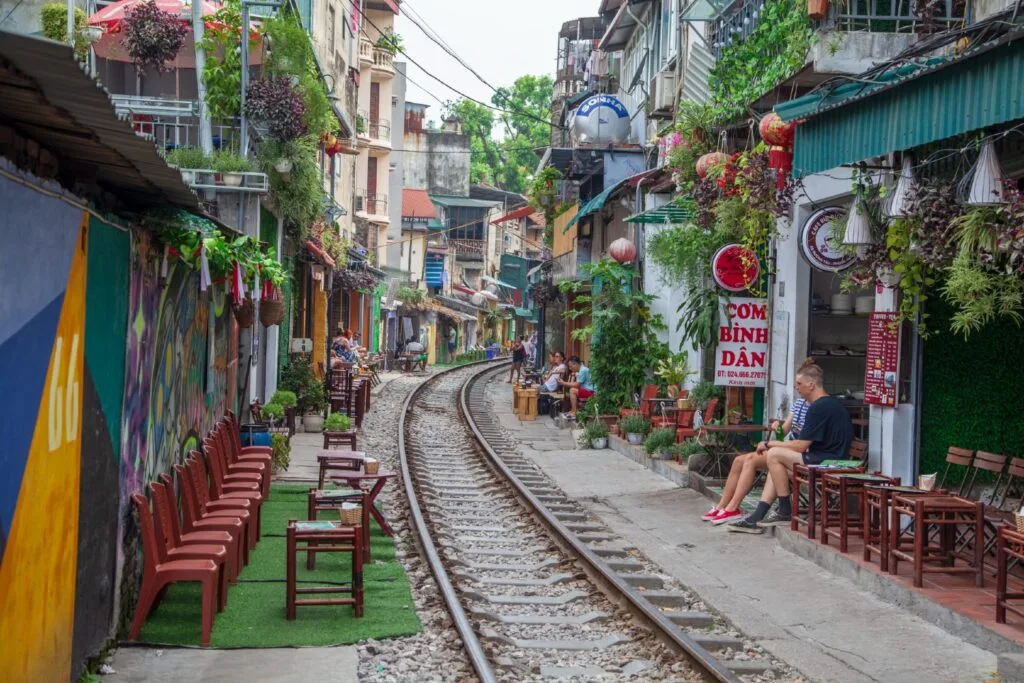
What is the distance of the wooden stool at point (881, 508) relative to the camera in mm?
9914

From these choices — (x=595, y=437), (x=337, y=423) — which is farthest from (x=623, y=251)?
(x=337, y=423)

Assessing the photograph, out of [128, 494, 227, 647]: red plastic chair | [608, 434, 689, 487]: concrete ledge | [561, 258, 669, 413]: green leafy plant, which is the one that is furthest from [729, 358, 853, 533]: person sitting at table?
[561, 258, 669, 413]: green leafy plant

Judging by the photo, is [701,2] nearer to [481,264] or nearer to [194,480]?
[194,480]

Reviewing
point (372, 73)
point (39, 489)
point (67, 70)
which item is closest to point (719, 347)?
point (39, 489)

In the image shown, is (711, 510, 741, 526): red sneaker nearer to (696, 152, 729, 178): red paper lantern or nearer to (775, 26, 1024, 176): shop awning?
(775, 26, 1024, 176): shop awning

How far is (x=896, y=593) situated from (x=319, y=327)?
74.1 ft

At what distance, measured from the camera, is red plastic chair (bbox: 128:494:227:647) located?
7.96 metres

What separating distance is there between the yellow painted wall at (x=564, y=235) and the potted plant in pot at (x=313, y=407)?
506 inches

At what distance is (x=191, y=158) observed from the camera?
1800 cm

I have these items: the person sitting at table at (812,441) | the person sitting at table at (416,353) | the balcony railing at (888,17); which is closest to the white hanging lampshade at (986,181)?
the person sitting at table at (812,441)

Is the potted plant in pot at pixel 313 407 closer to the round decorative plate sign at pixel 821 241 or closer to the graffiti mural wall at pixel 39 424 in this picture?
the round decorative plate sign at pixel 821 241

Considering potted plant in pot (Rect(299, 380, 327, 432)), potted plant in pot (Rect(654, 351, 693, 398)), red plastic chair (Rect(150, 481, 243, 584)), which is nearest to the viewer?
red plastic chair (Rect(150, 481, 243, 584))

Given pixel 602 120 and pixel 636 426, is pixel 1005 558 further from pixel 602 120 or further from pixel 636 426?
pixel 602 120

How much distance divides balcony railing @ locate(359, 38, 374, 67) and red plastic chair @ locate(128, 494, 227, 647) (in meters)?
39.0
